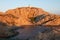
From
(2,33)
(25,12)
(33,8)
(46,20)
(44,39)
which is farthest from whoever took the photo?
(33,8)

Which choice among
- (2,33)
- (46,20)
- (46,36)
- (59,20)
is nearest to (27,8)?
(46,20)

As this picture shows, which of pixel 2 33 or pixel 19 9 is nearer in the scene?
pixel 2 33

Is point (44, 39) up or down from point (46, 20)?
up

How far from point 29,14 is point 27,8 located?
3338mm

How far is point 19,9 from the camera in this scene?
8544cm

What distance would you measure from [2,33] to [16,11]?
187 ft

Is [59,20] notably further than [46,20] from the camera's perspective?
No

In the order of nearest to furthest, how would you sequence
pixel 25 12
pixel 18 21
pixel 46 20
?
pixel 18 21 → pixel 46 20 → pixel 25 12

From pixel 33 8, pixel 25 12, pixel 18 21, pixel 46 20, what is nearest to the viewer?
pixel 18 21

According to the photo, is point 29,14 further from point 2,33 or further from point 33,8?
point 2,33

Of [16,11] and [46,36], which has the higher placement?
[46,36]

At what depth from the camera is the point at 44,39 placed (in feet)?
52.6

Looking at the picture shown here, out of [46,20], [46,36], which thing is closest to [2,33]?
[46,36]

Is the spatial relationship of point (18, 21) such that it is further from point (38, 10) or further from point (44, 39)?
point (44, 39)
